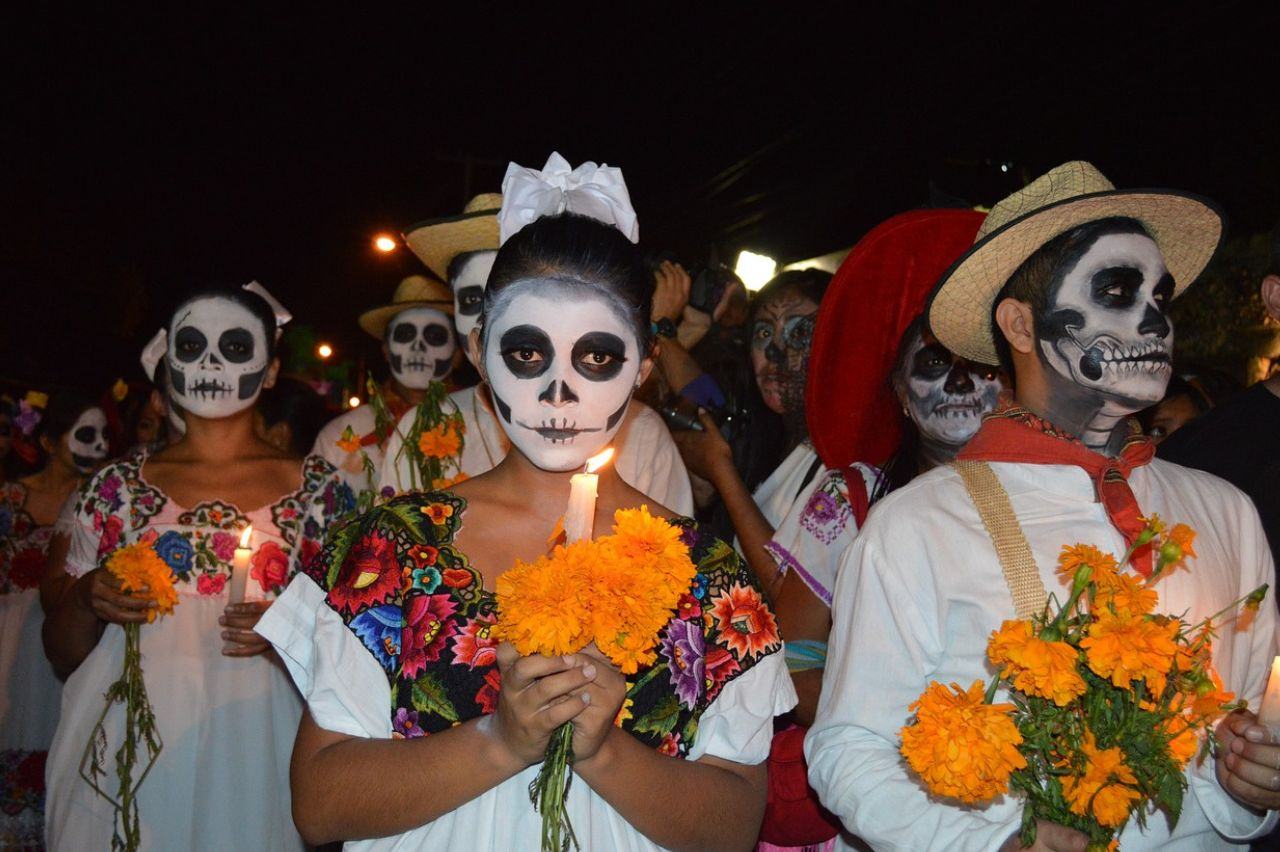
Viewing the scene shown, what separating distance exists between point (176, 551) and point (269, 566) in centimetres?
32

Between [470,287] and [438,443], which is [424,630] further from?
[470,287]

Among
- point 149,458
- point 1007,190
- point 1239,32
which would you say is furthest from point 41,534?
point 1239,32

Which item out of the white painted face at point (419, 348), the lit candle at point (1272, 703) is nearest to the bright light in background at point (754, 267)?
the white painted face at point (419, 348)

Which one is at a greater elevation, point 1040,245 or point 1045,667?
point 1040,245

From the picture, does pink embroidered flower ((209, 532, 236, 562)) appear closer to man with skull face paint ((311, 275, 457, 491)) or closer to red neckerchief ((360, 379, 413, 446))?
red neckerchief ((360, 379, 413, 446))

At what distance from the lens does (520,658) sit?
A: 196 centimetres

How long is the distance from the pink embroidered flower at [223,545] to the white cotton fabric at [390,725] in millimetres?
2031

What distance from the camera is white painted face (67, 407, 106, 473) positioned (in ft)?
24.2

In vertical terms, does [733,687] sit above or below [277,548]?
below

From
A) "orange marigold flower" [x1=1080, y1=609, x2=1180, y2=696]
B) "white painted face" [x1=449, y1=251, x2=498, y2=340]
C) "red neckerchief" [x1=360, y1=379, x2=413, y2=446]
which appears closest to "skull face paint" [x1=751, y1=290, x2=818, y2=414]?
"white painted face" [x1=449, y1=251, x2=498, y2=340]

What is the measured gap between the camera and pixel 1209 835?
243cm

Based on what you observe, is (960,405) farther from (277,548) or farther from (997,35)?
(997,35)

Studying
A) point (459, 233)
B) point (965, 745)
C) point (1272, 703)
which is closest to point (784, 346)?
point (459, 233)

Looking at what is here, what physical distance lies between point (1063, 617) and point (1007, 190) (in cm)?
267
